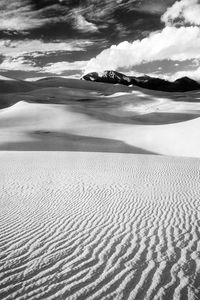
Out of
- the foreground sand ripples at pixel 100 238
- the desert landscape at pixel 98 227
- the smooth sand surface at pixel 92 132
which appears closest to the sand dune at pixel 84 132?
the smooth sand surface at pixel 92 132

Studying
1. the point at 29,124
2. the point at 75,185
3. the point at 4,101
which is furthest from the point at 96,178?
the point at 4,101

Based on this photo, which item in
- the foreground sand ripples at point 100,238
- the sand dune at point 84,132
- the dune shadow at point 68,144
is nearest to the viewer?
the foreground sand ripples at point 100,238

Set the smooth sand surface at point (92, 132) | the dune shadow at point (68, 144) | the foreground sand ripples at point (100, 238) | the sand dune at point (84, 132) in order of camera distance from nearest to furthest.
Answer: the foreground sand ripples at point (100, 238), the dune shadow at point (68, 144), the sand dune at point (84, 132), the smooth sand surface at point (92, 132)

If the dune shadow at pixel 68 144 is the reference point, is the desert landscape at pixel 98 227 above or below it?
below

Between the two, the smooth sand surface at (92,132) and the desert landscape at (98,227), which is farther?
the smooth sand surface at (92,132)

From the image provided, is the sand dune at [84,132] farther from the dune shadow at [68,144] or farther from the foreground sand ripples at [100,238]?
the foreground sand ripples at [100,238]

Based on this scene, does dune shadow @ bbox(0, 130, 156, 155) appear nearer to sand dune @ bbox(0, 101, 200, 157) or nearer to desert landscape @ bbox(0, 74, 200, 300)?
sand dune @ bbox(0, 101, 200, 157)

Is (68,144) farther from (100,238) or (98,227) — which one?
(100,238)

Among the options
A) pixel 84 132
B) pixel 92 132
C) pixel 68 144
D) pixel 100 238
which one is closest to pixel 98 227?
pixel 100 238

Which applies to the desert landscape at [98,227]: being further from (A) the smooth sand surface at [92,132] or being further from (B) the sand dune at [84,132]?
(B) the sand dune at [84,132]

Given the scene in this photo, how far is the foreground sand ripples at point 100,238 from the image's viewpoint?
5152 millimetres

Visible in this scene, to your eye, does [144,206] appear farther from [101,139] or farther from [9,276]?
[101,139]

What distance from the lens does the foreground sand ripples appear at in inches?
203

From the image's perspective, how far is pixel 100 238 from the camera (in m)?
7.42
